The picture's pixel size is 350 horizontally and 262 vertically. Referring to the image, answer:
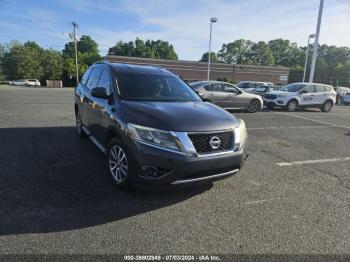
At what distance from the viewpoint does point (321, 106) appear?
55.1 ft

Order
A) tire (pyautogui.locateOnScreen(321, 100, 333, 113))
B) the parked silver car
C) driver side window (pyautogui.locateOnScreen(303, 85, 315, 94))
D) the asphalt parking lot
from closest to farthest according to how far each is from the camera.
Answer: the asphalt parking lot, the parked silver car, driver side window (pyautogui.locateOnScreen(303, 85, 315, 94)), tire (pyautogui.locateOnScreen(321, 100, 333, 113))

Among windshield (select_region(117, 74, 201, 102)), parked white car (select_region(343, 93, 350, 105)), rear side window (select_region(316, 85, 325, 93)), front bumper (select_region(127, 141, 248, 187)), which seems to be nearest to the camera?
front bumper (select_region(127, 141, 248, 187))

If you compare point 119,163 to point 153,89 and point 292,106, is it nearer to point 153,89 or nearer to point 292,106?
point 153,89

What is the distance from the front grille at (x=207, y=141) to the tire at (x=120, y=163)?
0.84 meters

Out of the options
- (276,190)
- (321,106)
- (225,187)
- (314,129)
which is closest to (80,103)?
(225,187)

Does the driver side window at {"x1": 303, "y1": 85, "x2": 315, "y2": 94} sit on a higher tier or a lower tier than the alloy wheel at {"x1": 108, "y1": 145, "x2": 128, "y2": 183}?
higher

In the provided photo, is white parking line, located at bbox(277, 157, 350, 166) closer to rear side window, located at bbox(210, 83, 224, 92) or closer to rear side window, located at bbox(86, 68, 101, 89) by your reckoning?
rear side window, located at bbox(86, 68, 101, 89)

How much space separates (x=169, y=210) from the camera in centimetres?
364

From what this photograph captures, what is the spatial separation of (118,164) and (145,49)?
365 feet

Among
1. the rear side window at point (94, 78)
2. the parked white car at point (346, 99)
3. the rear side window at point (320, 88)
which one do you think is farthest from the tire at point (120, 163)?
the parked white car at point (346, 99)

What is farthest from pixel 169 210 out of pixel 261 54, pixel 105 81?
pixel 261 54

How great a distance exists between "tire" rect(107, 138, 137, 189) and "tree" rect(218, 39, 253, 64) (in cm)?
12102

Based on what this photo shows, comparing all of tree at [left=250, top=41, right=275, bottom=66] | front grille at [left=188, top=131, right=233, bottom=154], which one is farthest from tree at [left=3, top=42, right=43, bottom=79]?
tree at [left=250, top=41, right=275, bottom=66]

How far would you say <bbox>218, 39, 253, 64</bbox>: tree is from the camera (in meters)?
120
